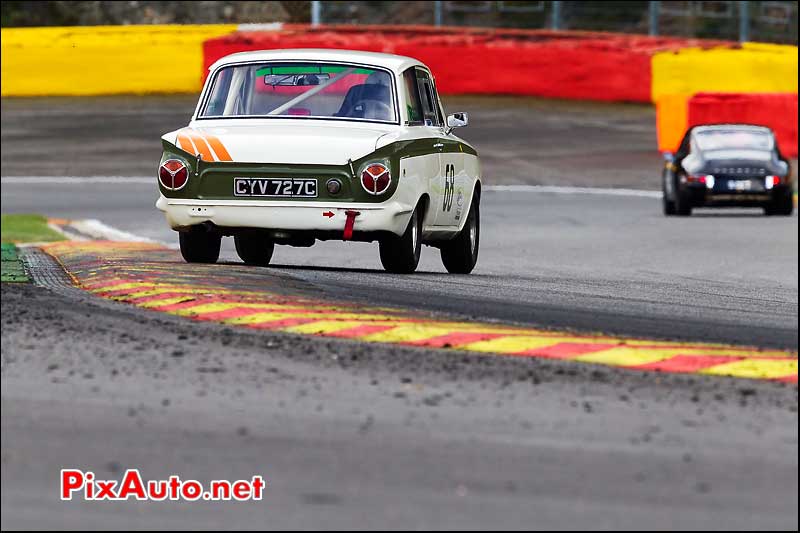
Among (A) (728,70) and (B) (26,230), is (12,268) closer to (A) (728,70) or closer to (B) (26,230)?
(B) (26,230)

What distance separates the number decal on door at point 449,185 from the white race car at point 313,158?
0.01 m

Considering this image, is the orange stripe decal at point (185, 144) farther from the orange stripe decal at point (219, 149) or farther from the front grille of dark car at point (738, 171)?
the front grille of dark car at point (738, 171)

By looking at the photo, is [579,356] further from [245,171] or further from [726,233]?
[726,233]

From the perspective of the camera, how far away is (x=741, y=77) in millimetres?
32500

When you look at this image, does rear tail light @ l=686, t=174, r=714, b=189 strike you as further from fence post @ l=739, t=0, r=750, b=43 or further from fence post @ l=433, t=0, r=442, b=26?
fence post @ l=433, t=0, r=442, b=26

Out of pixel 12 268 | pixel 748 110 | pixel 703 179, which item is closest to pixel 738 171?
pixel 703 179

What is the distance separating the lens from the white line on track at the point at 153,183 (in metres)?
27.3

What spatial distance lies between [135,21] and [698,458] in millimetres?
38178

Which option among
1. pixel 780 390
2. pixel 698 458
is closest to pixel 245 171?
pixel 780 390

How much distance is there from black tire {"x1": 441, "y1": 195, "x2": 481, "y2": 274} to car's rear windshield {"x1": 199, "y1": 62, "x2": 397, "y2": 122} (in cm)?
154

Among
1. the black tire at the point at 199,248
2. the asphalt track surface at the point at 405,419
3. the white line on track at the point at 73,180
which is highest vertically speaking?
the asphalt track surface at the point at 405,419

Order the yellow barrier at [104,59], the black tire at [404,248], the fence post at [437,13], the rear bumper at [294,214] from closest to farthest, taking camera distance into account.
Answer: the rear bumper at [294,214] < the black tire at [404,248] < the yellow barrier at [104,59] < the fence post at [437,13]

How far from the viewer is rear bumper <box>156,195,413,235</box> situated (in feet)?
35.4

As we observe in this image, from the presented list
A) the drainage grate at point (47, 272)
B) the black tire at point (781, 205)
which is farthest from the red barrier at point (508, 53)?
the drainage grate at point (47, 272)
